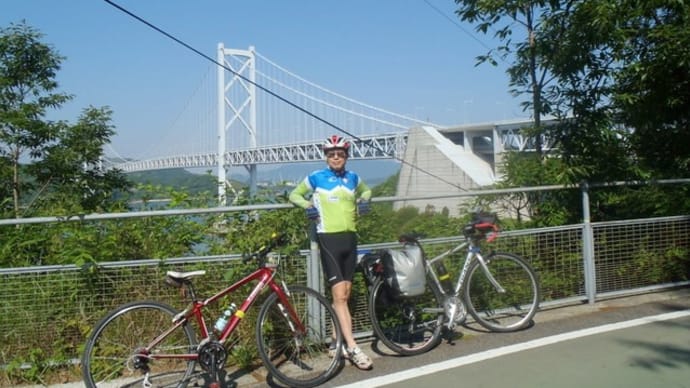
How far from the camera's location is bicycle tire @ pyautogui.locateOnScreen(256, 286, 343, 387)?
139 inches

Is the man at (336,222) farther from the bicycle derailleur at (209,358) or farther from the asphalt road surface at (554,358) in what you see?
the bicycle derailleur at (209,358)

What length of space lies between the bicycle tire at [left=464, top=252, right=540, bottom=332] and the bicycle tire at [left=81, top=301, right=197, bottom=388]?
→ 2.07m

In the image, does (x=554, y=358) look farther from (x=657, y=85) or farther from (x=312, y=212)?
(x=657, y=85)

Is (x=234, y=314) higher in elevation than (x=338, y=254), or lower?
lower

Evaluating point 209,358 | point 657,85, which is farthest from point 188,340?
point 657,85

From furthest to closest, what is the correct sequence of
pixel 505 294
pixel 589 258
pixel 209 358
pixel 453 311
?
pixel 589 258
pixel 505 294
pixel 453 311
pixel 209 358

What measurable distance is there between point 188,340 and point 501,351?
1990mm

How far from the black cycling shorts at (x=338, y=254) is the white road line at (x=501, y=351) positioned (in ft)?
2.12

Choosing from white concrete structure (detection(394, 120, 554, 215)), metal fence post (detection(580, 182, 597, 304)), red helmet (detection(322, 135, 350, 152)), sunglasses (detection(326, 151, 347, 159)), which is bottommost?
metal fence post (detection(580, 182, 597, 304))

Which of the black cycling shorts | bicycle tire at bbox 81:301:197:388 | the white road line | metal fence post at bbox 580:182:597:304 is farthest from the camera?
metal fence post at bbox 580:182:597:304

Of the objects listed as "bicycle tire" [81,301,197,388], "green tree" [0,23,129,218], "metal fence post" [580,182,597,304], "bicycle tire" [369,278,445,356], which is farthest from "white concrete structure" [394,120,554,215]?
"bicycle tire" [81,301,197,388]

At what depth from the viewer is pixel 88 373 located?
3148 millimetres

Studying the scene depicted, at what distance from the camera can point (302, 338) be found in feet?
12.4

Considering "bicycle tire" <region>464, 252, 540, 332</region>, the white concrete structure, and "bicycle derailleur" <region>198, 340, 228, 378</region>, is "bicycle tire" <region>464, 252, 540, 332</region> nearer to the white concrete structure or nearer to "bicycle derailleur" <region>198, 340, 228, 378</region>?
"bicycle derailleur" <region>198, 340, 228, 378</region>
